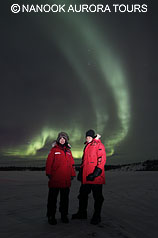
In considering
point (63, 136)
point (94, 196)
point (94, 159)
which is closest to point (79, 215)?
point (94, 196)

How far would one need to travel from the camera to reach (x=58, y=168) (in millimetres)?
5090

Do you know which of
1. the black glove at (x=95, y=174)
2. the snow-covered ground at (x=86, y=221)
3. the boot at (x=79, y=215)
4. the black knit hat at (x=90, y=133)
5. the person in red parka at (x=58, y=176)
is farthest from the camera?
the black knit hat at (x=90, y=133)

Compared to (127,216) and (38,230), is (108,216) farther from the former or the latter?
(38,230)

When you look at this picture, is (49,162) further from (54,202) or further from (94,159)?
(94,159)

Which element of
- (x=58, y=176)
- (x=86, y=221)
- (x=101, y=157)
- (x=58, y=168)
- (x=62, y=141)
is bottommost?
(x=86, y=221)

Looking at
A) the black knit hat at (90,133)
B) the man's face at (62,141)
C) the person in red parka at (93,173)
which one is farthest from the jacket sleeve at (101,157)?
the man's face at (62,141)

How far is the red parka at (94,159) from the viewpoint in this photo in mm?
5004

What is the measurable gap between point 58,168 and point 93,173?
30.1 inches

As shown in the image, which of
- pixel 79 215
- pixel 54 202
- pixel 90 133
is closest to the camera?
pixel 54 202

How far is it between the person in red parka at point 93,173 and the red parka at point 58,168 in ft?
1.24

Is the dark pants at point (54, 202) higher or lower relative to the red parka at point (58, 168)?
lower

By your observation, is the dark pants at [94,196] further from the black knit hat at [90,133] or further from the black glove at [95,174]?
the black knit hat at [90,133]

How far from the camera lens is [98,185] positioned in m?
5.08

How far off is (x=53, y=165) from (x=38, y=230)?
1300mm
